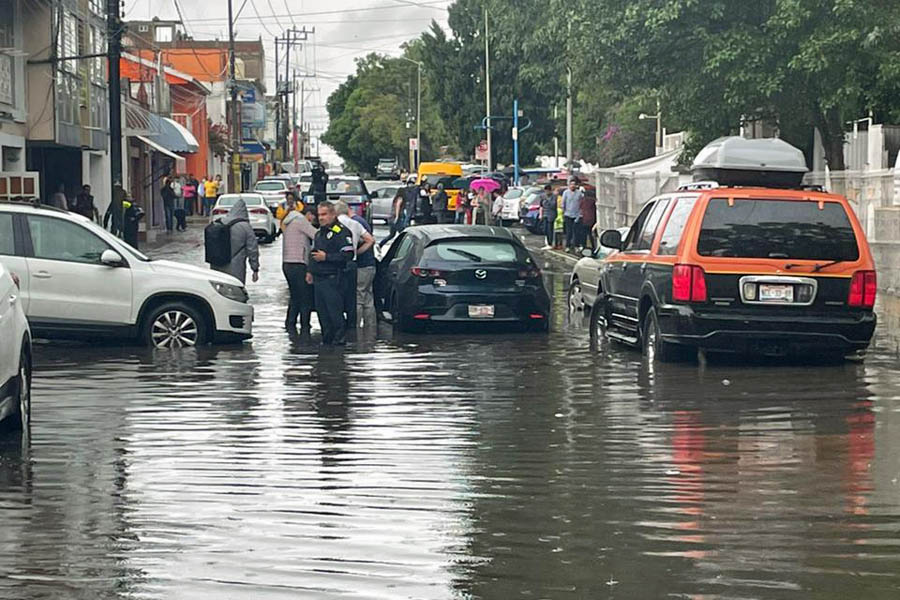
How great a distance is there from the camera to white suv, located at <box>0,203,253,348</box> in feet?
56.3

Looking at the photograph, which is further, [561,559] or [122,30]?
[122,30]

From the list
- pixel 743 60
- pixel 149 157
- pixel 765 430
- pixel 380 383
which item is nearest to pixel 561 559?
pixel 765 430

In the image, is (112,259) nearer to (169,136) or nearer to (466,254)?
(466,254)

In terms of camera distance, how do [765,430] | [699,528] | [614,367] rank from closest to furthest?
1. [699,528]
2. [765,430]
3. [614,367]

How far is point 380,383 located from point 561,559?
7.41m

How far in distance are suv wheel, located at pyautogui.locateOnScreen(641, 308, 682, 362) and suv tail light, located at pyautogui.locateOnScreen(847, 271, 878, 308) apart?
1.65 meters

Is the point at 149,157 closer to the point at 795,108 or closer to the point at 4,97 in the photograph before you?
the point at 4,97

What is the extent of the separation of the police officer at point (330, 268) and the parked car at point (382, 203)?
3432cm

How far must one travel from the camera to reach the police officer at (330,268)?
58.8ft

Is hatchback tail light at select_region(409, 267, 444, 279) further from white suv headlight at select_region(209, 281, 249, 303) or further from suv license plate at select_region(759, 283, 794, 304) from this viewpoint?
suv license plate at select_region(759, 283, 794, 304)

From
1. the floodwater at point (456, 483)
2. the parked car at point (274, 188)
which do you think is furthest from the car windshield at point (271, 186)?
the floodwater at point (456, 483)

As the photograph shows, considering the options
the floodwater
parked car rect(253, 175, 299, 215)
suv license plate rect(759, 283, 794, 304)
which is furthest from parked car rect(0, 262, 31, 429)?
parked car rect(253, 175, 299, 215)

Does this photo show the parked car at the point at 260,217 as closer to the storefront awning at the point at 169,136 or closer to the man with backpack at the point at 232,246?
the storefront awning at the point at 169,136

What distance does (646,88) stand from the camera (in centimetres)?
3045
